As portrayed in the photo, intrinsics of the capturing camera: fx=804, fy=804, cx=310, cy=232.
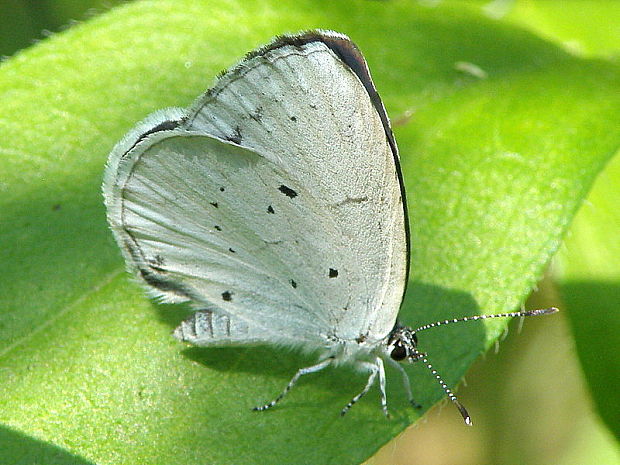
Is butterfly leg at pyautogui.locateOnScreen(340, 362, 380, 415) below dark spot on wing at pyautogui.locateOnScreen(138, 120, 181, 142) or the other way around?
below

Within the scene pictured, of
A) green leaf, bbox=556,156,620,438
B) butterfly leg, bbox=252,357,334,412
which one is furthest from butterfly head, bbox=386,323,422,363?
green leaf, bbox=556,156,620,438

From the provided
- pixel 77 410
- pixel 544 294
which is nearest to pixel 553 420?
pixel 544 294

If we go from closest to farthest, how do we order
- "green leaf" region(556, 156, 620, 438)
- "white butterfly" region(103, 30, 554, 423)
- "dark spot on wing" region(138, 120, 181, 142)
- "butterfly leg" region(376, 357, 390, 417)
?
1. "white butterfly" region(103, 30, 554, 423)
2. "dark spot on wing" region(138, 120, 181, 142)
3. "butterfly leg" region(376, 357, 390, 417)
4. "green leaf" region(556, 156, 620, 438)

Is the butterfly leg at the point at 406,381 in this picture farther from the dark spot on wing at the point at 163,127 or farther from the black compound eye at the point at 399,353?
the dark spot on wing at the point at 163,127

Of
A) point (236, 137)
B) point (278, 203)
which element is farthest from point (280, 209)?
point (236, 137)

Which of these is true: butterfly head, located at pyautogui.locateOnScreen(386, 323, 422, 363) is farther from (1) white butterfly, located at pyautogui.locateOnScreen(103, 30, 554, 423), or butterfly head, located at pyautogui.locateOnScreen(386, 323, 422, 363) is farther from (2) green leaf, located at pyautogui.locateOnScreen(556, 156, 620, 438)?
(2) green leaf, located at pyautogui.locateOnScreen(556, 156, 620, 438)

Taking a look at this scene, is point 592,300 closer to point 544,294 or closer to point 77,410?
Answer: point 544,294

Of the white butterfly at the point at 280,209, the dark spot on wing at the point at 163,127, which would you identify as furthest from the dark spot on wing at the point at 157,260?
the dark spot on wing at the point at 163,127

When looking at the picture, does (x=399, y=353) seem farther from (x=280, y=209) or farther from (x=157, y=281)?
(x=157, y=281)
